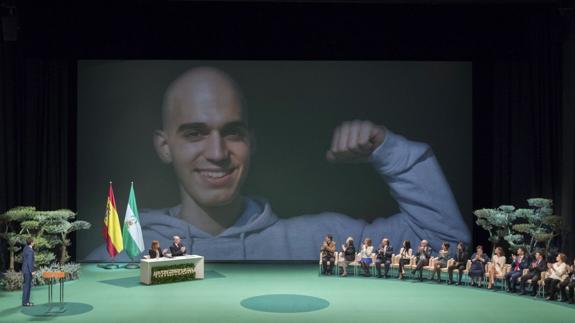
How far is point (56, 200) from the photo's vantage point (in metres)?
14.5

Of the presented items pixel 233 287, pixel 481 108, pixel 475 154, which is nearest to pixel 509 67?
pixel 481 108

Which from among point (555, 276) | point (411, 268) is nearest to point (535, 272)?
point (555, 276)

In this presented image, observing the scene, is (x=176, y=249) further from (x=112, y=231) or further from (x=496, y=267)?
(x=496, y=267)

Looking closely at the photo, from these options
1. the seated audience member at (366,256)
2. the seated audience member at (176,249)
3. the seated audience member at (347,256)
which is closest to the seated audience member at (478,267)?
the seated audience member at (366,256)

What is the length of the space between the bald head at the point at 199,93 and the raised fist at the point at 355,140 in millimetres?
2439

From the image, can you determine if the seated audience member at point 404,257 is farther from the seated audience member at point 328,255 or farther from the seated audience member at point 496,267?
the seated audience member at point 496,267

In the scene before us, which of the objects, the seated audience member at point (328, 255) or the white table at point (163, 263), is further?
the seated audience member at point (328, 255)

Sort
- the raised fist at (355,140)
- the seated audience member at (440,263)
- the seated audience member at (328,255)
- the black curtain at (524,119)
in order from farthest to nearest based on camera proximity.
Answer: the raised fist at (355,140), the black curtain at (524,119), the seated audience member at (328,255), the seated audience member at (440,263)

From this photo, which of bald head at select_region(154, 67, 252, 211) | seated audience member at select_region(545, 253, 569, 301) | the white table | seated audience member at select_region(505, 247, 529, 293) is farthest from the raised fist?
seated audience member at select_region(545, 253, 569, 301)

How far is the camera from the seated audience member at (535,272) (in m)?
11.1

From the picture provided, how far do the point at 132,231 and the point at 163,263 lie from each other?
173 centimetres

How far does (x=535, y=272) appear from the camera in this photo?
11.2 meters

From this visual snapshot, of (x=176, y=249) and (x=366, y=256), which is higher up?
(x=176, y=249)

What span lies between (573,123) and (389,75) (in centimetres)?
430
